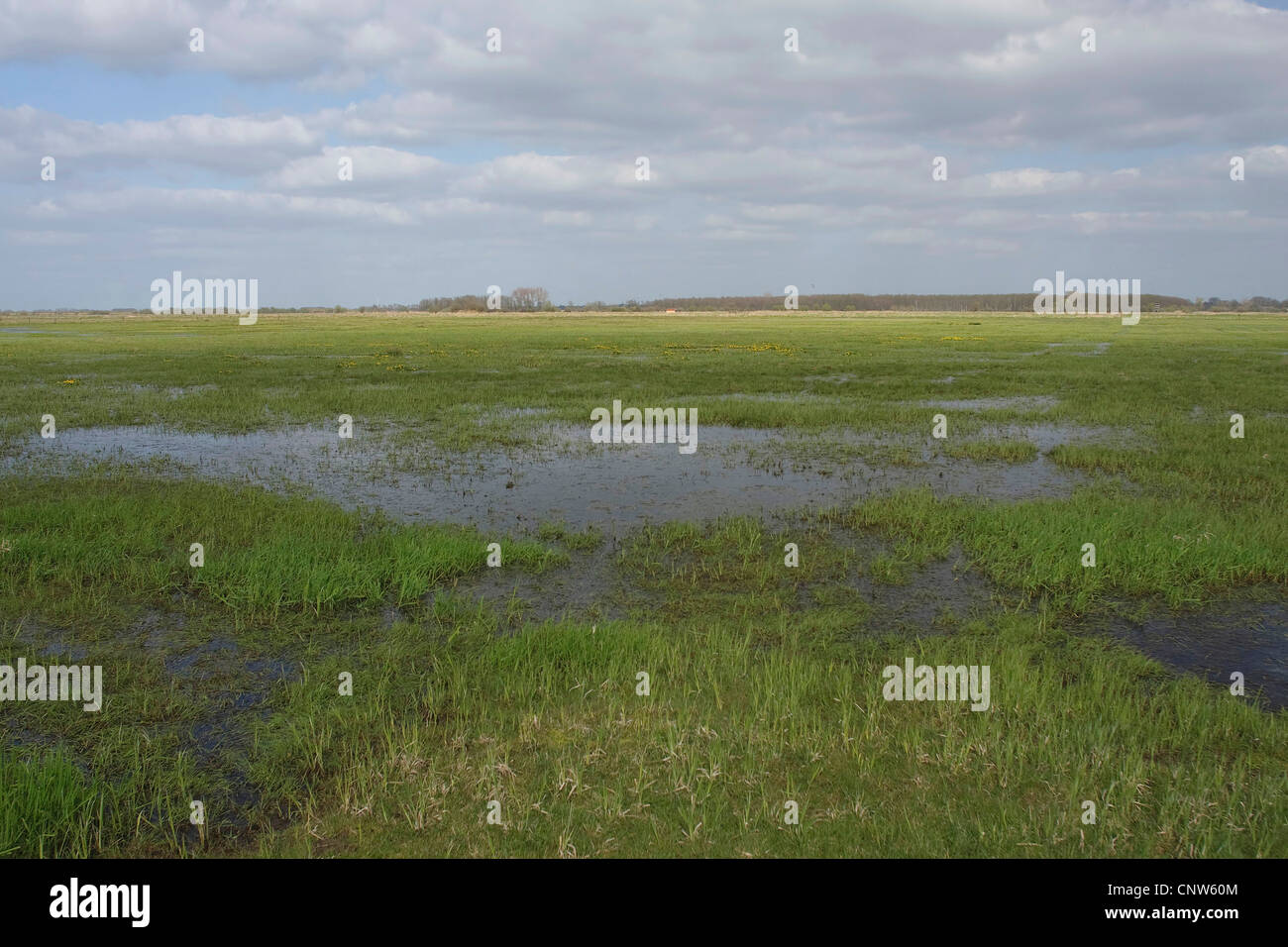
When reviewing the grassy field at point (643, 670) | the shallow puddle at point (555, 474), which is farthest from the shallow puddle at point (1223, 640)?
the shallow puddle at point (555, 474)

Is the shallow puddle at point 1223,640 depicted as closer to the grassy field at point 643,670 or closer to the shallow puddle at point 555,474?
the grassy field at point 643,670

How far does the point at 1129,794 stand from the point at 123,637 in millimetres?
9284

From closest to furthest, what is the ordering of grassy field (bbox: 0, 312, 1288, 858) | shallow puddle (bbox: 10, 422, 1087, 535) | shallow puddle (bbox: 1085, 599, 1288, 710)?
grassy field (bbox: 0, 312, 1288, 858), shallow puddle (bbox: 1085, 599, 1288, 710), shallow puddle (bbox: 10, 422, 1087, 535)

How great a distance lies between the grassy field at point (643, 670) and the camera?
4.97m

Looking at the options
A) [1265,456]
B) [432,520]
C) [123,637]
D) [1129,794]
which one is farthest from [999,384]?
[123,637]

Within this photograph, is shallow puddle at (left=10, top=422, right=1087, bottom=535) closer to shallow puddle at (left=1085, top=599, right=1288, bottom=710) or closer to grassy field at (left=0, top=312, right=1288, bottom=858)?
grassy field at (left=0, top=312, right=1288, bottom=858)

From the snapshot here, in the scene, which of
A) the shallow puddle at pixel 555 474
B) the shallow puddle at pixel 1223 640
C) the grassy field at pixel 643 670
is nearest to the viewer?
the grassy field at pixel 643 670

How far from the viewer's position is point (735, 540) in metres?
11.4

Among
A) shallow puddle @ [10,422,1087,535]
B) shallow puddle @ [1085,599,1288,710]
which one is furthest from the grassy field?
shallow puddle @ [10,422,1087,535]

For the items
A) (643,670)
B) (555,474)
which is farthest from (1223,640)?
(555,474)

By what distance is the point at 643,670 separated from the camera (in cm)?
728

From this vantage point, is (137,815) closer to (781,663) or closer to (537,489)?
(781,663)

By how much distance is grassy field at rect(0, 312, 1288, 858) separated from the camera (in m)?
4.97

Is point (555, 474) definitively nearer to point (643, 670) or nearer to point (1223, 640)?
point (643, 670)
